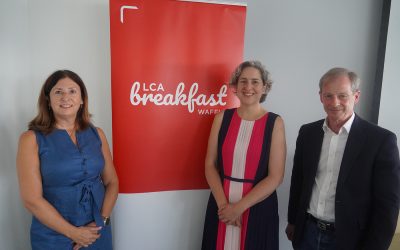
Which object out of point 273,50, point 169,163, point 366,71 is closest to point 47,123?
point 169,163

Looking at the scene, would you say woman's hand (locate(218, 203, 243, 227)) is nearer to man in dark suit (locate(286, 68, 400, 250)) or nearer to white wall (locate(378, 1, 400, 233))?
man in dark suit (locate(286, 68, 400, 250))

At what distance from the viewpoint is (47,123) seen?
5.23 ft

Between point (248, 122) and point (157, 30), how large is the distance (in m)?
0.86

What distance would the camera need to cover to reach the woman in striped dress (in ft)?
6.08

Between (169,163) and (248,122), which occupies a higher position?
(248,122)

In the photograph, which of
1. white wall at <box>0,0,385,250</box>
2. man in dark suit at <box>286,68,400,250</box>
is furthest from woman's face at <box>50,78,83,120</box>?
man in dark suit at <box>286,68,400,250</box>

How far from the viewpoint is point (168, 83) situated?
203 cm

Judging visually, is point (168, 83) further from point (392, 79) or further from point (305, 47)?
point (392, 79)

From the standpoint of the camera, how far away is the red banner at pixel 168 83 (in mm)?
1925

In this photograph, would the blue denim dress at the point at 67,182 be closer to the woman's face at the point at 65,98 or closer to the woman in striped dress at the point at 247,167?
the woman's face at the point at 65,98

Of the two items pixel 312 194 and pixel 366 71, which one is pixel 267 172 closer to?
pixel 312 194

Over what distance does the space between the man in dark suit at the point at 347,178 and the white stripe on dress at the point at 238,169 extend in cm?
38

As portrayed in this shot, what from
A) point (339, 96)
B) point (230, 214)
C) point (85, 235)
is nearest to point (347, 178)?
point (339, 96)

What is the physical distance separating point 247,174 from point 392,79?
168cm
